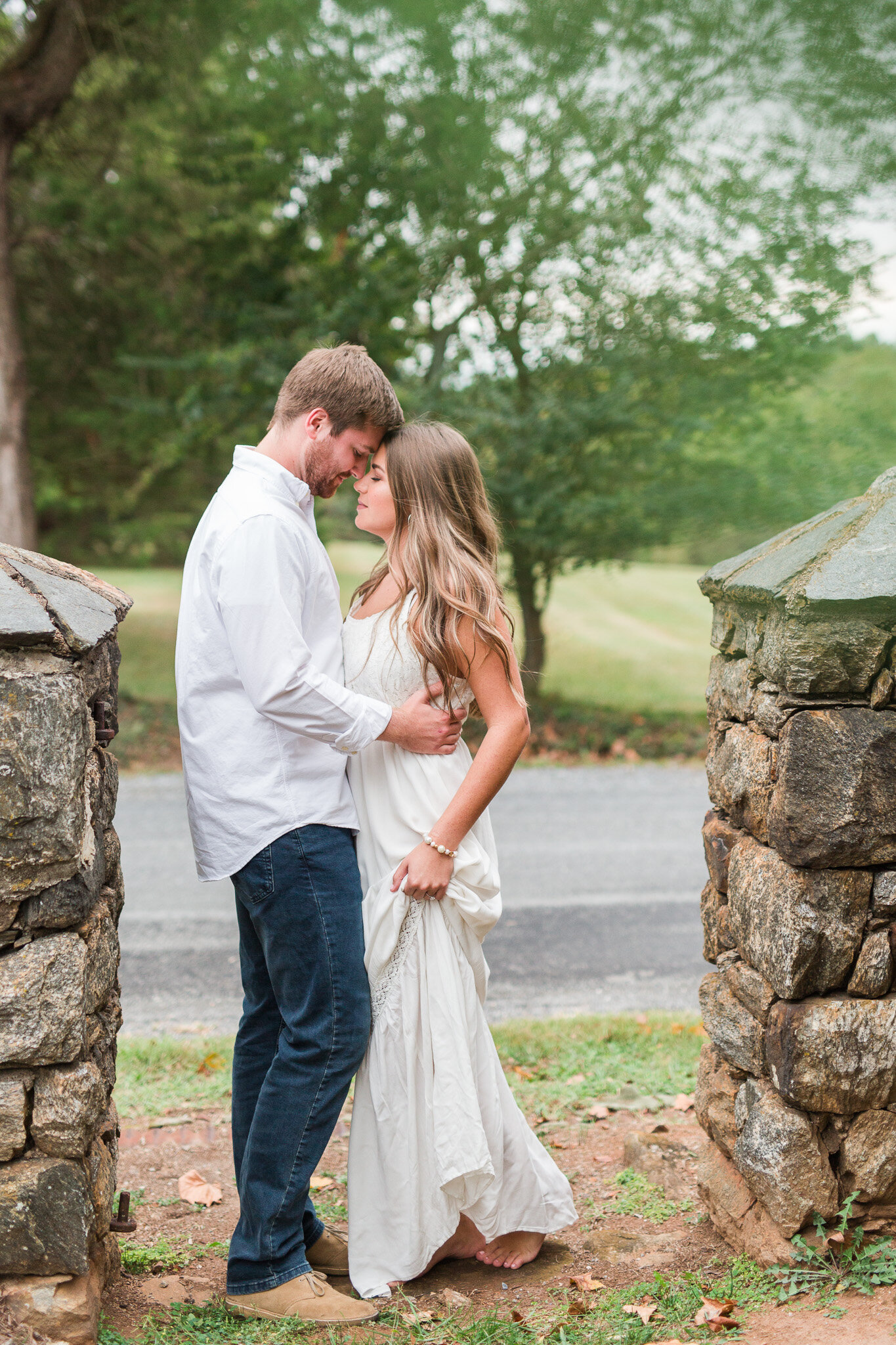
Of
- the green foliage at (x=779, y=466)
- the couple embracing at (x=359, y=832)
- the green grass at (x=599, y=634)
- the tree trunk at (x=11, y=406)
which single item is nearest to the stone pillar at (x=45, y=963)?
the couple embracing at (x=359, y=832)

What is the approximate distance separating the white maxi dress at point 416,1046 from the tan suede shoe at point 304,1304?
13 cm

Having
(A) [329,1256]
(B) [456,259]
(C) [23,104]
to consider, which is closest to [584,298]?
(B) [456,259]

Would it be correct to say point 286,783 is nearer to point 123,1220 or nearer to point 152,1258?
point 123,1220

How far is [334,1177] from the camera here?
334 cm

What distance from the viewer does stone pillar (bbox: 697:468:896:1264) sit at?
2260 millimetres

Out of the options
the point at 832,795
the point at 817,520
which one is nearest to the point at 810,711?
the point at 832,795

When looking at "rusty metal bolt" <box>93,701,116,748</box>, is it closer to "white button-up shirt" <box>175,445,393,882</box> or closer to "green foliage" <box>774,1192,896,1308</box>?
"white button-up shirt" <box>175,445,393,882</box>

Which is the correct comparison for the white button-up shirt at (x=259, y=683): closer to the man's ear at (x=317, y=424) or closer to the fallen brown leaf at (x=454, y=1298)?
the man's ear at (x=317, y=424)

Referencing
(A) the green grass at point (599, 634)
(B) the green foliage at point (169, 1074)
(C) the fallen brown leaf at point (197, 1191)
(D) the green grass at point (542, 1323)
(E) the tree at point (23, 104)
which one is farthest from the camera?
(A) the green grass at point (599, 634)

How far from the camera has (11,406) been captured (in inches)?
401

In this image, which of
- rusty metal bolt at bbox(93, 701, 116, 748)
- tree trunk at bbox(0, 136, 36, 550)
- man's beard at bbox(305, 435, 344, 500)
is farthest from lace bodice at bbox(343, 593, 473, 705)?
tree trunk at bbox(0, 136, 36, 550)

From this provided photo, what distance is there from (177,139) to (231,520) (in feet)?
35.6

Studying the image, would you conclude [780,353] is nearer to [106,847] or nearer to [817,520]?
[817,520]

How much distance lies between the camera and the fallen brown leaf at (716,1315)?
2225 millimetres
